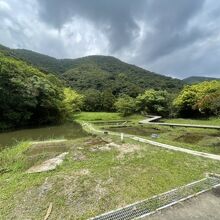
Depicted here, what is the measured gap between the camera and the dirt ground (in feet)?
18.0

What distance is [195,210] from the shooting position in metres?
5.79

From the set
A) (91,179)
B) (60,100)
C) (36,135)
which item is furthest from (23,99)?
(91,179)

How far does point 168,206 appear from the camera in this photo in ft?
19.4

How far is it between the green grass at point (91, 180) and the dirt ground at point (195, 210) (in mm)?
907

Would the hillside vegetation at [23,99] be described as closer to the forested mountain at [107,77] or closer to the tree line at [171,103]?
the tree line at [171,103]

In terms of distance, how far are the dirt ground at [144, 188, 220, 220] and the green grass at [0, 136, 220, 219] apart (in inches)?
35.7

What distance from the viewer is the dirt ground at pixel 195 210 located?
547cm

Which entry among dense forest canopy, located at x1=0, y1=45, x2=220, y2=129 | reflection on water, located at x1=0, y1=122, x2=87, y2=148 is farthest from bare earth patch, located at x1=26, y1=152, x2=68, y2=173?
dense forest canopy, located at x1=0, y1=45, x2=220, y2=129

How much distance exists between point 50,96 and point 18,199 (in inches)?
921

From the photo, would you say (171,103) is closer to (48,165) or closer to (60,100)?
(60,100)

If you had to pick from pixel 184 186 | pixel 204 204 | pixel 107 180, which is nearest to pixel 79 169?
pixel 107 180

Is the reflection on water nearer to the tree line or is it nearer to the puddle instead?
the puddle

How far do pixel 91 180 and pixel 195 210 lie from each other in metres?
3.28

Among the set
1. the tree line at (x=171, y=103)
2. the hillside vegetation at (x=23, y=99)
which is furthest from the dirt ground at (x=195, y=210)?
the tree line at (x=171, y=103)
